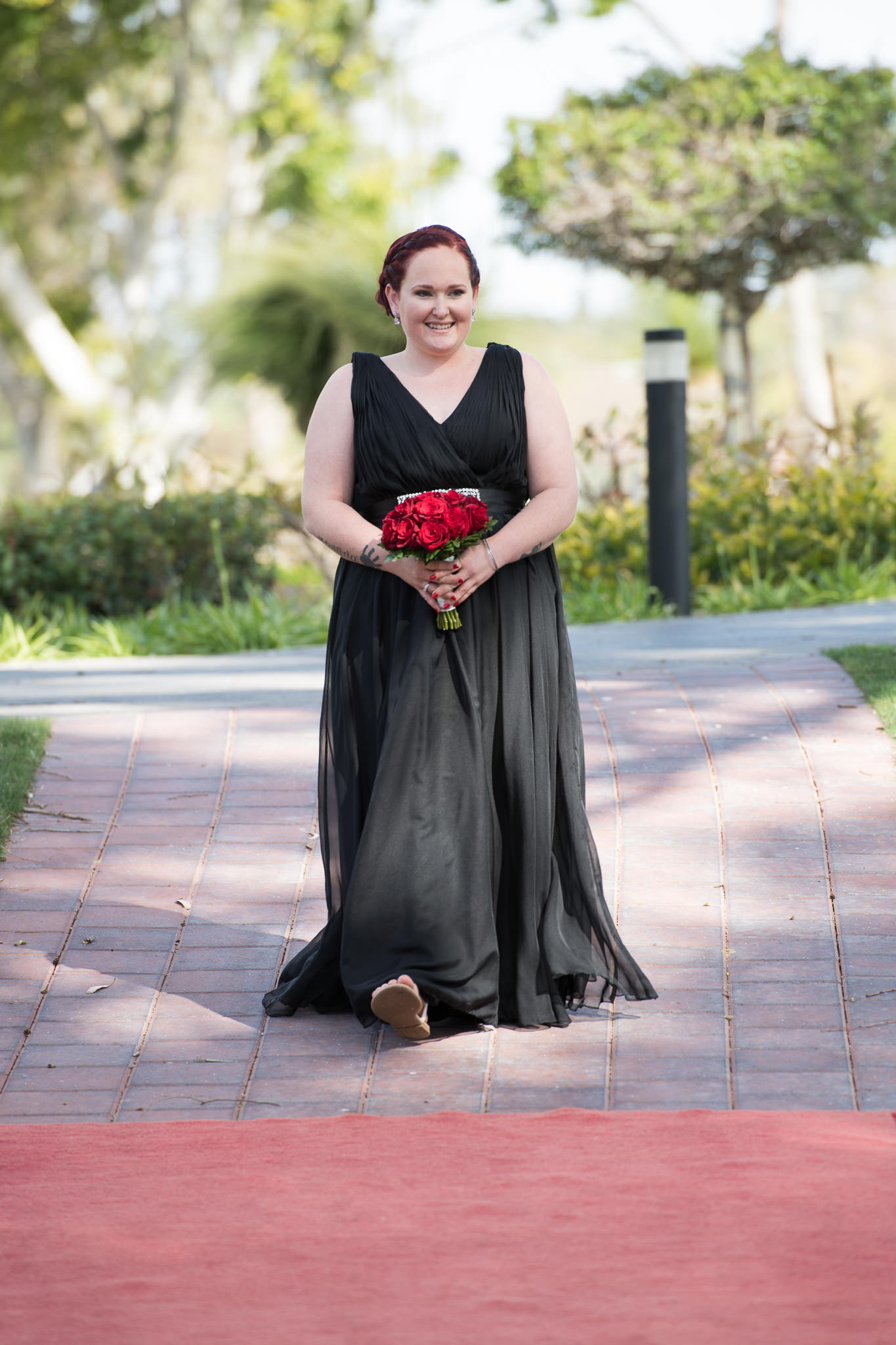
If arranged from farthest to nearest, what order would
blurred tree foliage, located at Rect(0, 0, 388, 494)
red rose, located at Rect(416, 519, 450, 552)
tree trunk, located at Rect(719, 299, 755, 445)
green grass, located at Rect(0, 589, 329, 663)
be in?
blurred tree foliage, located at Rect(0, 0, 388, 494) < tree trunk, located at Rect(719, 299, 755, 445) < green grass, located at Rect(0, 589, 329, 663) < red rose, located at Rect(416, 519, 450, 552)

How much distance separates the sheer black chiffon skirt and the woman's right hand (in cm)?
5

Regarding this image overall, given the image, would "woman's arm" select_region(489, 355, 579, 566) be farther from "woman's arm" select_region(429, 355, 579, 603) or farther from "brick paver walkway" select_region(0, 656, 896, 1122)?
"brick paver walkway" select_region(0, 656, 896, 1122)

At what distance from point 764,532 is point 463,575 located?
6421 mm

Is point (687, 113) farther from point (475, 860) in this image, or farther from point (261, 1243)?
point (261, 1243)

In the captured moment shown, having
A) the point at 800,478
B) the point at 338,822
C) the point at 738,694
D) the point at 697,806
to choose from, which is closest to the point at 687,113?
the point at 800,478

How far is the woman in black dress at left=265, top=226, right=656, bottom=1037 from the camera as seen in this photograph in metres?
3.54

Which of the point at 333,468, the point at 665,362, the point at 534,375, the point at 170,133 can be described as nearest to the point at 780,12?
the point at 170,133

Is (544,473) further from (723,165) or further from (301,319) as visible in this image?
(301,319)

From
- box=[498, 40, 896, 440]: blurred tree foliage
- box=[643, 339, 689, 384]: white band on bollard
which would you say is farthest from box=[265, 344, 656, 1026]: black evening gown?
box=[498, 40, 896, 440]: blurred tree foliage

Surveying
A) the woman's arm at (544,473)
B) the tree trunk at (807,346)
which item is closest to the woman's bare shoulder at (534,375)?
the woman's arm at (544,473)

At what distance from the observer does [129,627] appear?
897 cm

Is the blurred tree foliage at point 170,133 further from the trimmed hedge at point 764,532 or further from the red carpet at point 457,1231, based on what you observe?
the red carpet at point 457,1231

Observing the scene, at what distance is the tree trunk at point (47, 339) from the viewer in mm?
20297

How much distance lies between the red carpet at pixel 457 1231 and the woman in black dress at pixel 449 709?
54 cm
